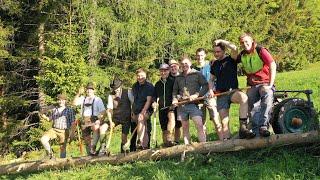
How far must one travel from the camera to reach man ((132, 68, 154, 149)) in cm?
1017

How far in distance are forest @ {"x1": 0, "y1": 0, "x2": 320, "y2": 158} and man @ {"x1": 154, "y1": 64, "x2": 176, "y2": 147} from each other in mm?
9092

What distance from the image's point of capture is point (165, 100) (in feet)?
33.0

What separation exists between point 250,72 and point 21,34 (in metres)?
16.8

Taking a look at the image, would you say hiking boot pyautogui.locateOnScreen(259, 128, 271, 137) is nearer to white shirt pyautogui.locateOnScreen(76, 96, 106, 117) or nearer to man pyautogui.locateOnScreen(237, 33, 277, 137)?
man pyautogui.locateOnScreen(237, 33, 277, 137)

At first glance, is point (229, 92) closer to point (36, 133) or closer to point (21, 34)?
point (36, 133)

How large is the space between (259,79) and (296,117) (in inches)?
41.9

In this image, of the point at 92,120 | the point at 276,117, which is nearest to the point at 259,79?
the point at 276,117

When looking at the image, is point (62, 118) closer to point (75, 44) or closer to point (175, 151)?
point (175, 151)

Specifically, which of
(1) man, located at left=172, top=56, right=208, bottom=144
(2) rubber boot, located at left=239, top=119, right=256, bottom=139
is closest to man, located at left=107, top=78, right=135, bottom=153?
(1) man, located at left=172, top=56, right=208, bottom=144

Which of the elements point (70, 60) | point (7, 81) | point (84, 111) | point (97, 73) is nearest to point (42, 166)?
point (84, 111)

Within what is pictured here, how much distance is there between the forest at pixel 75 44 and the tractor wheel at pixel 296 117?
37.6ft

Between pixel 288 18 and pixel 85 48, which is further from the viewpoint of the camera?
pixel 288 18

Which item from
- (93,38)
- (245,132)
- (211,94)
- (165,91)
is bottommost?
(245,132)

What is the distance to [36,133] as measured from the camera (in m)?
19.9
